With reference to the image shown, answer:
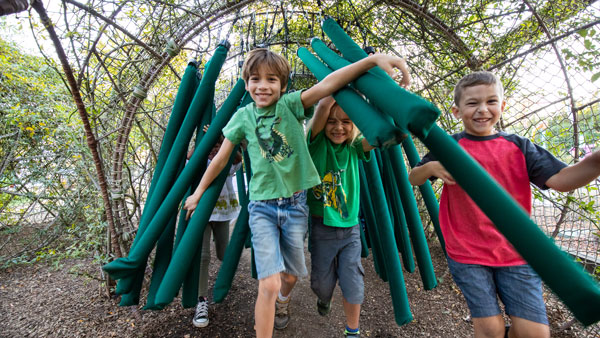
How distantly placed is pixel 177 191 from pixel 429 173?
1.25 metres

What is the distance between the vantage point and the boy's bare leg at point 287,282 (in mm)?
1887

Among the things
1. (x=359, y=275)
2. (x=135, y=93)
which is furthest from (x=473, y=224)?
(x=135, y=93)

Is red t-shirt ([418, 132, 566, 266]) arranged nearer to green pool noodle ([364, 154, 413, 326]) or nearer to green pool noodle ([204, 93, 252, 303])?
green pool noodle ([364, 154, 413, 326])

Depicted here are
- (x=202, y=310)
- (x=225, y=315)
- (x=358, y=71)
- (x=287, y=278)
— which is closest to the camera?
(x=358, y=71)

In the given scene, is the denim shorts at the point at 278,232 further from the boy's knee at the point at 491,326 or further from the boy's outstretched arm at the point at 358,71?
the boy's knee at the point at 491,326

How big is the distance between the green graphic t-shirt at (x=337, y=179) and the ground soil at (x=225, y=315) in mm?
924

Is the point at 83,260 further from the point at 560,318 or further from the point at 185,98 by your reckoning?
the point at 560,318

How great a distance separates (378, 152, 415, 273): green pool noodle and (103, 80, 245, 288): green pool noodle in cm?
91

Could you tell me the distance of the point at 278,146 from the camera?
4.65 ft

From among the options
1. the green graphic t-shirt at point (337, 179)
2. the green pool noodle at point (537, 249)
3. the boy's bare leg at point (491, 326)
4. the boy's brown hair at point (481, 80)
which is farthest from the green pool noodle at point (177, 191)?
the boy's bare leg at point (491, 326)

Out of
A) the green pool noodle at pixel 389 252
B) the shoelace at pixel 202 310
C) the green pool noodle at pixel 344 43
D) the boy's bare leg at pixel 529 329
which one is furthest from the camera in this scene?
the shoelace at pixel 202 310

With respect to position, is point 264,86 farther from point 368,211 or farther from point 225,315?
point 225,315

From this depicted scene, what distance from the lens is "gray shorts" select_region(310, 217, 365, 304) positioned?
1687 millimetres

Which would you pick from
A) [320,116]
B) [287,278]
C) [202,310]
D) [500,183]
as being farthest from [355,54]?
[202,310]
